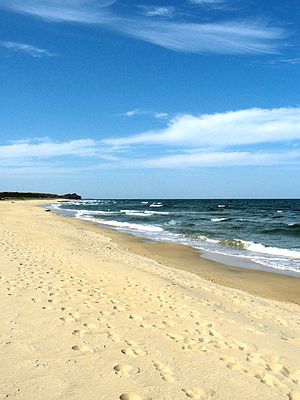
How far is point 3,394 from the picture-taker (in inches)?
148

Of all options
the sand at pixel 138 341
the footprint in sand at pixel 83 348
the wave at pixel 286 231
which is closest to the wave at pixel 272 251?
the wave at pixel 286 231

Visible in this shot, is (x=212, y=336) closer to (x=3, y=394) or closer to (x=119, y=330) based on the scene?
(x=119, y=330)

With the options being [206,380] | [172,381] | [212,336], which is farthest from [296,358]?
[172,381]

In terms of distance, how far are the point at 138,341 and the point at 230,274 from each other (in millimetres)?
8821

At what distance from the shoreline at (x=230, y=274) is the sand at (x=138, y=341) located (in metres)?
1.55

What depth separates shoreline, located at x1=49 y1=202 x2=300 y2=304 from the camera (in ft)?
37.0

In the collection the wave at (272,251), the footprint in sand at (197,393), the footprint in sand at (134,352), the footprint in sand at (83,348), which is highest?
the footprint in sand at (83,348)

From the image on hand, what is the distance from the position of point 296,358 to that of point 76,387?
326cm

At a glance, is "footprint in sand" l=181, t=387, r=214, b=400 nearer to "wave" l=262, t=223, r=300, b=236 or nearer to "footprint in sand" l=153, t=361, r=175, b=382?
"footprint in sand" l=153, t=361, r=175, b=382

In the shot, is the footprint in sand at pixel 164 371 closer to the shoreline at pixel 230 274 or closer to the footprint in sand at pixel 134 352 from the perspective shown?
the footprint in sand at pixel 134 352

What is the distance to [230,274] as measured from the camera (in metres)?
13.7

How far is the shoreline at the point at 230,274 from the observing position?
37.0 ft

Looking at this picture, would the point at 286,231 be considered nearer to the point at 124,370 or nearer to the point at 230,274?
the point at 230,274

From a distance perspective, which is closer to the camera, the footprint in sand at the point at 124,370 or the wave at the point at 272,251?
the footprint in sand at the point at 124,370
